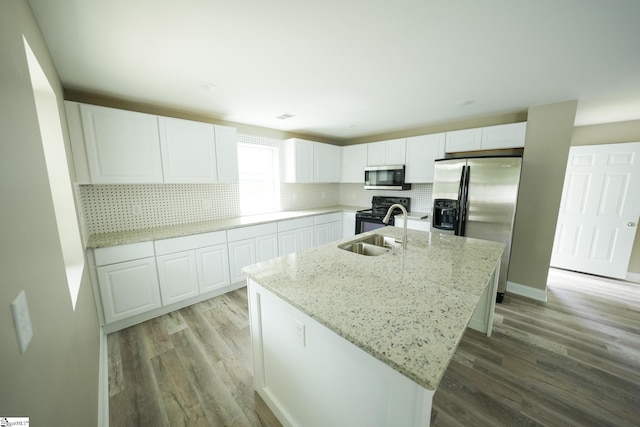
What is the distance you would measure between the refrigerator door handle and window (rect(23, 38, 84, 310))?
141 inches

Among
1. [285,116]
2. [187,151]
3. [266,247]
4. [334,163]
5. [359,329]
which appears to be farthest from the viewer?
[334,163]

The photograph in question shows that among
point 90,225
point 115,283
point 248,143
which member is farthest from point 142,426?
point 248,143

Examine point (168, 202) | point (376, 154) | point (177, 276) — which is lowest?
point (177, 276)

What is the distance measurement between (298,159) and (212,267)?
2225 mm

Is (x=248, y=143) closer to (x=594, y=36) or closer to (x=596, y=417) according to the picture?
(x=594, y=36)

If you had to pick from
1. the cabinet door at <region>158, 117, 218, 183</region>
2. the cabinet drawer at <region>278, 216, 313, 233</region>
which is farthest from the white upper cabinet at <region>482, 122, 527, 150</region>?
the cabinet door at <region>158, 117, 218, 183</region>

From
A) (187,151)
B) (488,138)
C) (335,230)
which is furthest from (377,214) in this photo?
(187,151)

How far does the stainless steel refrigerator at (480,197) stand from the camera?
2.63 metres

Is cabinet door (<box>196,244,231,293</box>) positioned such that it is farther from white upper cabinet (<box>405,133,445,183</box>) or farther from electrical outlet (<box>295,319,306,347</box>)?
white upper cabinet (<box>405,133,445,183</box>)

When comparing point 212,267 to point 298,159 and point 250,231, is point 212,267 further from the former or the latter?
point 298,159

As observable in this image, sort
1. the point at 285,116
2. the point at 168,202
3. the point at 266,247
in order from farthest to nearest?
the point at 266,247 → the point at 285,116 → the point at 168,202

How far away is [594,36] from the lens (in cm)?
140

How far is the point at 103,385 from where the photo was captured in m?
1.58

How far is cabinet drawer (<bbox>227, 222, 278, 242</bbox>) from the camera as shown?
288 centimetres
